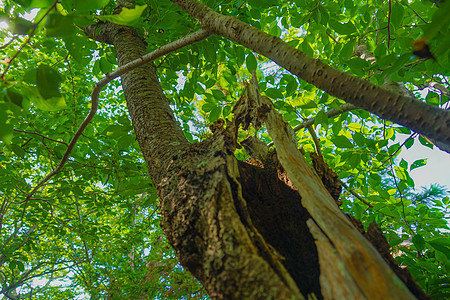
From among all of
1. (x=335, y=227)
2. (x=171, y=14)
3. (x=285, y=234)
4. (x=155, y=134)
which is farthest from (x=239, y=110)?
(x=335, y=227)

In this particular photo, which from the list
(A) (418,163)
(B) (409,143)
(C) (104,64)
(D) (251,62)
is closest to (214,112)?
(D) (251,62)

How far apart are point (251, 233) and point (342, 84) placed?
0.60 metres

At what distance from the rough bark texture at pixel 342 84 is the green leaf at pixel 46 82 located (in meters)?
0.75

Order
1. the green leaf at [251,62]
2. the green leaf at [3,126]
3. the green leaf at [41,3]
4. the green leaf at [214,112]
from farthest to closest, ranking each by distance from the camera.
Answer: the green leaf at [214,112] → the green leaf at [251,62] → the green leaf at [3,126] → the green leaf at [41,3]

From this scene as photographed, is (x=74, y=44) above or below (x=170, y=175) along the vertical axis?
above

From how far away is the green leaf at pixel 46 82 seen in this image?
78 cm

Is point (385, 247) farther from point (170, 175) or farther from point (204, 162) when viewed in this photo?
point (170, 175)

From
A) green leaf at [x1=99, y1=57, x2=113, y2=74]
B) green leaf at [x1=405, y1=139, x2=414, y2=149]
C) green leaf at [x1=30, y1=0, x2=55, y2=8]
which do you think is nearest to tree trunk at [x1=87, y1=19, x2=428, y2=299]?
green leaf at [x1=30, y1=0, x2=55, y2=8]

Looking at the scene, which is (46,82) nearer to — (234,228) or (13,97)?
(13,97)

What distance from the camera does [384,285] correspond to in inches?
21.0

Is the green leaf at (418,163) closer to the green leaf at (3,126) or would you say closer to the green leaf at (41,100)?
the green leaf at (41,100)

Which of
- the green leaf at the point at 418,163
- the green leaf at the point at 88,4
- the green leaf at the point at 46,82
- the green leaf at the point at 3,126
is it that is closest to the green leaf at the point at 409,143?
the green leaf at the point at 418,163

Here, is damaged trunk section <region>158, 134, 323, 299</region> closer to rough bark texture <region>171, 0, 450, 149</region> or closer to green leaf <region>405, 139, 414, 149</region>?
rough bark texture <region>171, 0, 450, 149</region>

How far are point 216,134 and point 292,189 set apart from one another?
450 mm
